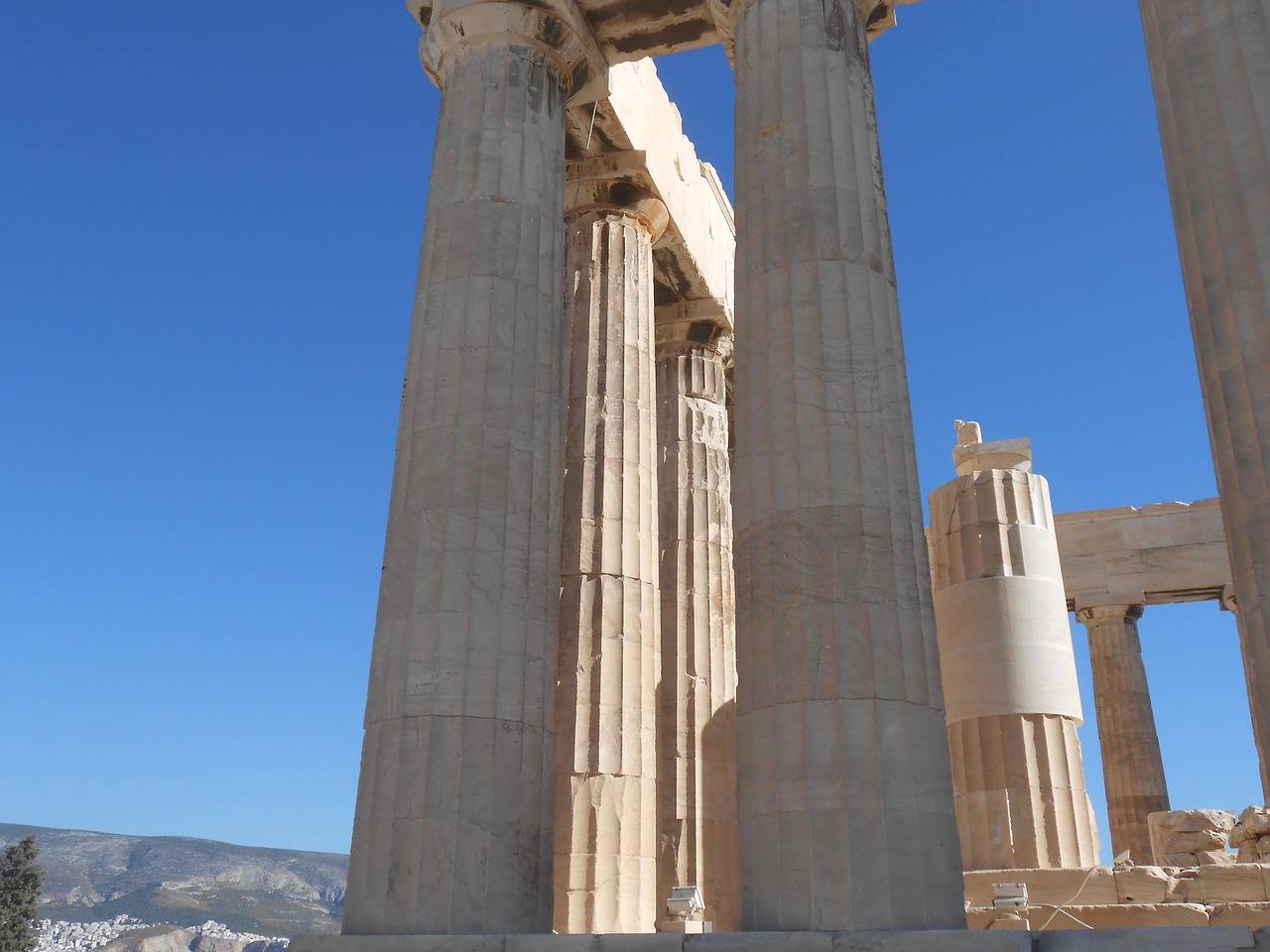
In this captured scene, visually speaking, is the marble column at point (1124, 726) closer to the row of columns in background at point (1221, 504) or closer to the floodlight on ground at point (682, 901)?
the row of columns in background at point (1221, 504)

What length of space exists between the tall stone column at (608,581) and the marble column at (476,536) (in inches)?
200

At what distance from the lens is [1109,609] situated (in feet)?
A: 141

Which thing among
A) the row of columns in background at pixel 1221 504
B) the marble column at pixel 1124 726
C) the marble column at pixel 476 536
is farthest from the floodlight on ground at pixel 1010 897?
the marble column at pixel 1124 726

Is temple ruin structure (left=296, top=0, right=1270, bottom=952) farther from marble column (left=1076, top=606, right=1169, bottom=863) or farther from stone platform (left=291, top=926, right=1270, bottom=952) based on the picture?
marble column (left=1076, top=606, right=1169, bottom=863)

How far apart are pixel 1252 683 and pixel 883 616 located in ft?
14.4

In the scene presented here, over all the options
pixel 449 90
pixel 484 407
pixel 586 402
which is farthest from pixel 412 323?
pixel 586 402

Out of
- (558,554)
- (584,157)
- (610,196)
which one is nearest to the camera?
(558,554)

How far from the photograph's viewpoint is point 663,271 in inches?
1229

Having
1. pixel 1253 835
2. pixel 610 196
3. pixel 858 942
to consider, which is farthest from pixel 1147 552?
pixel 858 942

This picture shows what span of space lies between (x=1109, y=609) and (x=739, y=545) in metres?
32.4

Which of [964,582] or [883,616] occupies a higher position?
[964,582]

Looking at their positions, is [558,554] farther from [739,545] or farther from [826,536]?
[826,536]

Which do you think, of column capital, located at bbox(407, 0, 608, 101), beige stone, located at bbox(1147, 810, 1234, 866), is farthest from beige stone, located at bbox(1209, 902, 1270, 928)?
column capital, located at bbox(407, 0, 608, 101)

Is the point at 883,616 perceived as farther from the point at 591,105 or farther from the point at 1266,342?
the point at 591,105
